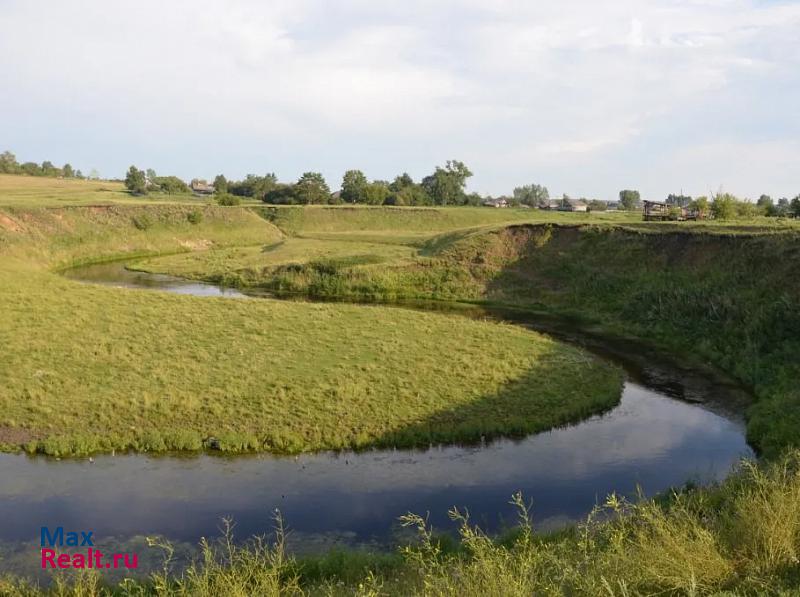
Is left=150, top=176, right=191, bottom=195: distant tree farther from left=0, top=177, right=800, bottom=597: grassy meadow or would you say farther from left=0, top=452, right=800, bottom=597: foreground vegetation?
left=0, top=452, right=800, bottom=597: foreground vegetation

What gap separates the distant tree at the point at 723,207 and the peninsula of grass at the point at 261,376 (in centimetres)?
3186

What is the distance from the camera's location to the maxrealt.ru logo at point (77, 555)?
39.4 feet

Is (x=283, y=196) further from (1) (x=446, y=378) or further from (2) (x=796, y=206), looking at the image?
(1) (x=446, y=378)

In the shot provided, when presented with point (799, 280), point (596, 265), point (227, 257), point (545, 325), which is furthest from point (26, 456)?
point (227, 257)

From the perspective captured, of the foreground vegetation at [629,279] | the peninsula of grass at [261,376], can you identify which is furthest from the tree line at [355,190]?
the peninsula of grass at [261,376]

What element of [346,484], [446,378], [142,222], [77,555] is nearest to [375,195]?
[142,222]

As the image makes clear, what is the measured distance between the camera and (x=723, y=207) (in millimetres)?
54375

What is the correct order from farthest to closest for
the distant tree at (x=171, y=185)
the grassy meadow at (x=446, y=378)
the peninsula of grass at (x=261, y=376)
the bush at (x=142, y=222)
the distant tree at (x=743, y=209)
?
the distant tree at (x=171, y=185), the bush at (x=142, y=222), the distant tree at (x=743, y=209), the peninsula of grass at (x=261, y=376), the grassy meadow at (x=446, y=378)

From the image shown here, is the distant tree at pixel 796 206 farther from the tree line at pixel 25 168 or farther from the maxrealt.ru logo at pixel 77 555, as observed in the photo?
the tree line at pixel 25 168

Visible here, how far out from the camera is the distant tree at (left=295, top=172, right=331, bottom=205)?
4313 inches

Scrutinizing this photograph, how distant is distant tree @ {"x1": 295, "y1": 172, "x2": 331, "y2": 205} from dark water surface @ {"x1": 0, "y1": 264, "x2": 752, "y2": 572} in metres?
94.5

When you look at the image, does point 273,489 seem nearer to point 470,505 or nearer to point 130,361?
point 470,505

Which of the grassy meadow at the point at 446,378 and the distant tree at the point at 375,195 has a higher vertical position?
the distant tree at the point at 375,195

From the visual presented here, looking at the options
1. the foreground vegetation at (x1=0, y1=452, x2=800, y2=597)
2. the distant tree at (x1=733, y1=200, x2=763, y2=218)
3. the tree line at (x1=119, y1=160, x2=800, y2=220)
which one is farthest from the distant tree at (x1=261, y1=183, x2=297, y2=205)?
the foreground vegetation at (x1=0, y1=452, x2=800, y2=597)
